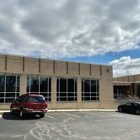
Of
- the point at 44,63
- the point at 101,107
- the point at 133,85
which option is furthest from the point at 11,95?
the point at 133,85

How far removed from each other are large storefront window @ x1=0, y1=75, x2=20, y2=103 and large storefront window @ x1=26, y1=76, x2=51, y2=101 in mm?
1347

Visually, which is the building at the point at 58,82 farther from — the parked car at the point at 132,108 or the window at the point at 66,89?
the parked car at the point at 132,108

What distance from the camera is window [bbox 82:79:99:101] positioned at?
26688mm

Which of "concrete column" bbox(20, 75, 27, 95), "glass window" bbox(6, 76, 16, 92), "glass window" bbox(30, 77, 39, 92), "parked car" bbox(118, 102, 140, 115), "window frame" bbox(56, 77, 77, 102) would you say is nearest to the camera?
"glass window" bbox(6, 76, 16, 92)

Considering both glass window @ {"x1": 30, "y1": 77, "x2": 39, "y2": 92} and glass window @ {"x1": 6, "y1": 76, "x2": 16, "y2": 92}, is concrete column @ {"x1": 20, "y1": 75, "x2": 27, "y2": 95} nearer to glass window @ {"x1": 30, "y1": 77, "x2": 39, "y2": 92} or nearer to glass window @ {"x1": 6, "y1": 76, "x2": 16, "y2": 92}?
glass window @ {"x1": 6, "y1": 76, "x2": 16, "y2": 92}

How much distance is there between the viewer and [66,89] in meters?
25.2

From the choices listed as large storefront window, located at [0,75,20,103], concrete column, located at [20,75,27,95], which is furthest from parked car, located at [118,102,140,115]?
large storefront window, located at [0,75,20,103]

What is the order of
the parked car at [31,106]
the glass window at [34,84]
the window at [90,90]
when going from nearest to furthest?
the parked car at [31,106] → the glass window at [34,84] → the window at [90,90]

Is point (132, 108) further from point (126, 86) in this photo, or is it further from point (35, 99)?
point (126, 86)

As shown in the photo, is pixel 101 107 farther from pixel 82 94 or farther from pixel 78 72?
pixel 78 72

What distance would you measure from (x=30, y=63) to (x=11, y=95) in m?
4.12

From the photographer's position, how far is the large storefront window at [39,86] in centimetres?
2256

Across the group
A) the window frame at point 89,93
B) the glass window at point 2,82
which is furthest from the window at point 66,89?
the glass window at point 2,82

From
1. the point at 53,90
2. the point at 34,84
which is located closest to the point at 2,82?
the point at 34,84
